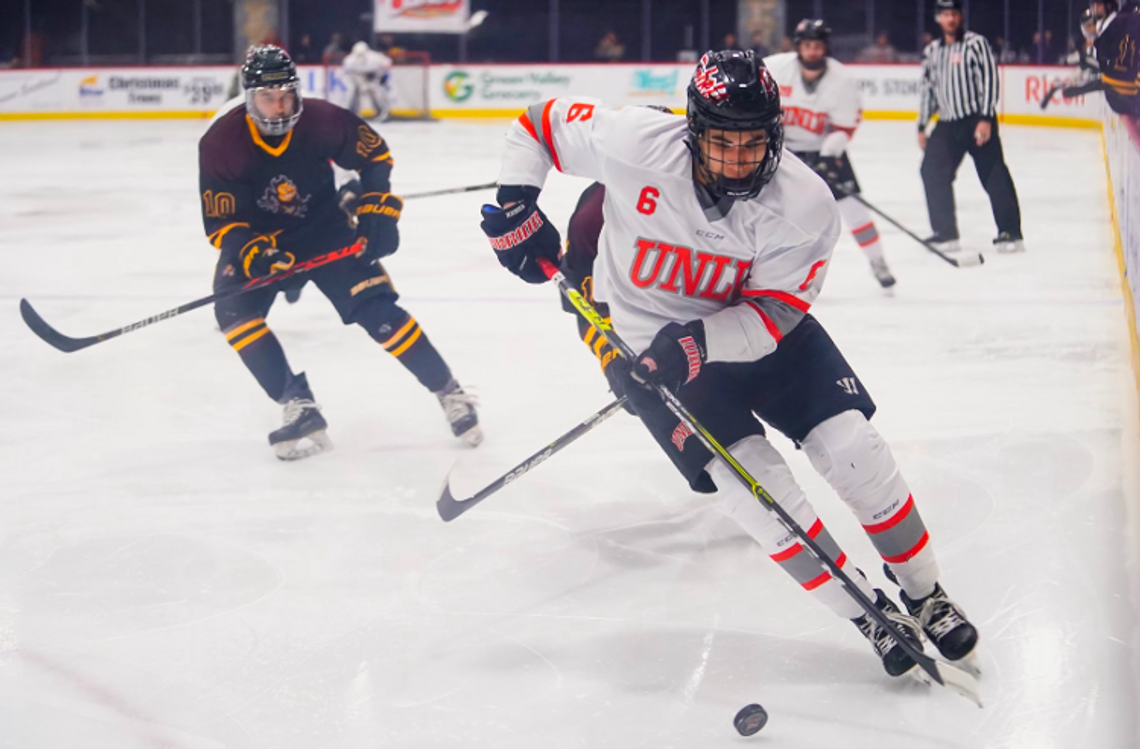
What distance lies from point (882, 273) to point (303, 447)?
269 cm

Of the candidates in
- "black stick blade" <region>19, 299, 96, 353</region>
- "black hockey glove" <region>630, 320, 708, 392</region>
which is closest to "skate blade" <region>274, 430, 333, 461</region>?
"black stick blade" <region>19, 299, 96, 353</region>

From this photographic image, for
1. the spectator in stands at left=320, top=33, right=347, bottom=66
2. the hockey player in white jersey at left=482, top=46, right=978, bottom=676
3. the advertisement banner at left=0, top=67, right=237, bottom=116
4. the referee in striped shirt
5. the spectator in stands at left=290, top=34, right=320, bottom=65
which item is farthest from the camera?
the spectator in stands at left=290, top=34, right=320, bottom=65

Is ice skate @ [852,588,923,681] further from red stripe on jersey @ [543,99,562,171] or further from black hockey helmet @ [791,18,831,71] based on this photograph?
black hockey helmet @ [791,18,831,71]

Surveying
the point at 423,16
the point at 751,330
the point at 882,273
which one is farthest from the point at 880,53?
the point at 751,330

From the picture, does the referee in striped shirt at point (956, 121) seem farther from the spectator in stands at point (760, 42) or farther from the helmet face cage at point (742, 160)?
the spectator in stands at point (760, 42)

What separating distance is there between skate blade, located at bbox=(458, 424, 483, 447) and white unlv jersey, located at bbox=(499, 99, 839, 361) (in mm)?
1004

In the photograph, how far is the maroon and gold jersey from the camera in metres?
3.04

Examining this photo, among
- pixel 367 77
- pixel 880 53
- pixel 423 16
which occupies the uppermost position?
pixel 423 16

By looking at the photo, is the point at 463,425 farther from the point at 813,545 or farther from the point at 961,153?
the point at 961,153

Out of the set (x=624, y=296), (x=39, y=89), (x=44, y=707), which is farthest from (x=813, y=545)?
(x=39, y=89)

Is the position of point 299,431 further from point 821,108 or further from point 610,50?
point 610,50

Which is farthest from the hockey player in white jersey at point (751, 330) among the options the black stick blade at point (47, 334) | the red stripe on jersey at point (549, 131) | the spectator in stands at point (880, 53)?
the spectator in stands at point (880, 53)

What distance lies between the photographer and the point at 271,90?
A: 114 inches

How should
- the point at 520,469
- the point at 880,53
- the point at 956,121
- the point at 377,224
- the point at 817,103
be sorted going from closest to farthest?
the point at 520,469 < the point at 377,224 < the point at 817,103 < the point at 956,121 < the point at 880,53
